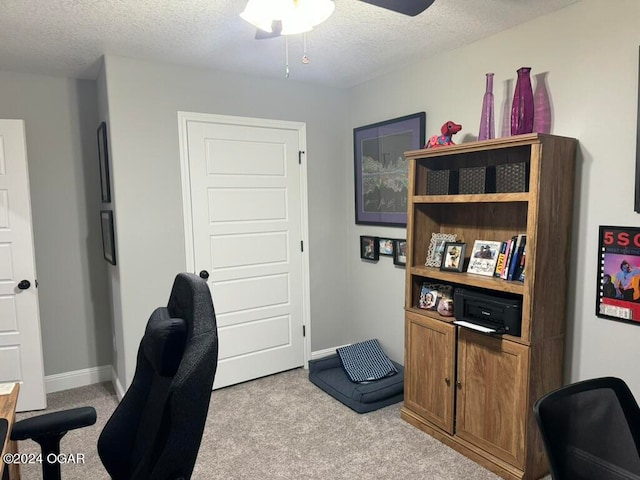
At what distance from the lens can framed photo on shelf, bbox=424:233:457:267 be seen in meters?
2.82

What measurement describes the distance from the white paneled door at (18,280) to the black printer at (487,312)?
2.83 meters

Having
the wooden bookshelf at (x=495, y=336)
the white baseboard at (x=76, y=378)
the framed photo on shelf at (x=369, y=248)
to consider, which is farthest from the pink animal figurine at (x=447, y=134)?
the white baseboard at (x=76, y=378)

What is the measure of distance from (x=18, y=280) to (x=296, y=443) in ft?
7.13

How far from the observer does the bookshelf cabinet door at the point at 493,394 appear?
2.19m

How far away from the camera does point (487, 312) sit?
2.36 m

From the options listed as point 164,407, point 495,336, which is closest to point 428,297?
point 495,336

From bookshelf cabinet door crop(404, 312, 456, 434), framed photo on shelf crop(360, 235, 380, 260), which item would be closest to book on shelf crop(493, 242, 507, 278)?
bookshelf cabinet door crop(404, 312, 456, 434)

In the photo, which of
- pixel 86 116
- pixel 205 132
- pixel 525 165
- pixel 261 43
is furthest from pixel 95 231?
pixel 525 165

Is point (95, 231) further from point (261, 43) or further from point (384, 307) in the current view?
point (384, 307)

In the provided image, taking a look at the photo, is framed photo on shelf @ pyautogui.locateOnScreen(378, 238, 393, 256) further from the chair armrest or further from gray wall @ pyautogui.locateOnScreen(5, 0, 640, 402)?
the chair armrest

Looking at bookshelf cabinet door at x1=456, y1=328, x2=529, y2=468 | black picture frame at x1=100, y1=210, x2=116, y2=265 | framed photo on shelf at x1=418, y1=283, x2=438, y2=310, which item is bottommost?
bookshelf cabinet door at x1=456, y1=328, x2=529, y2=468

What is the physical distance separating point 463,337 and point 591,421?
45.6 inches

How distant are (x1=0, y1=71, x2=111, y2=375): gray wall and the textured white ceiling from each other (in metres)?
0.22

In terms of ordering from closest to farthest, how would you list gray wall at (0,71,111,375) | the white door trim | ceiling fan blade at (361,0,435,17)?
ceiling fan blade at (361,0,435,17) < the white door trim < gray wall at (0,71,111,375)
